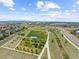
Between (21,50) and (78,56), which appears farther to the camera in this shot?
(21,50)

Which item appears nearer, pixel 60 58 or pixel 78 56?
pixel 60 58

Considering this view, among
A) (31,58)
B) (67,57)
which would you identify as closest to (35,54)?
(31,58)

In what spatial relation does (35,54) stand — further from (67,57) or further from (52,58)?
(67,57)

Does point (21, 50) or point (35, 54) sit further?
point (21, 50)

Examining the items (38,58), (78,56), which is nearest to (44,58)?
(38,58)

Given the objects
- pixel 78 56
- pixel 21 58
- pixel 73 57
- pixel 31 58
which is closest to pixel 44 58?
pixel 31 58

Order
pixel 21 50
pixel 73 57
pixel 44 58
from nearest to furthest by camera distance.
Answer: pixel 44 58, pixel 73 57, pixel 21 50

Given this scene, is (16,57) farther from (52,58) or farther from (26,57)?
(52,58)

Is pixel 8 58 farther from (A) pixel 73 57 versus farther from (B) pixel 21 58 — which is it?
(A) pixel 73 57

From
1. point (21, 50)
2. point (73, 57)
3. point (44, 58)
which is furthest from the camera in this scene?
point (21, 50)
